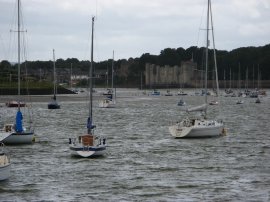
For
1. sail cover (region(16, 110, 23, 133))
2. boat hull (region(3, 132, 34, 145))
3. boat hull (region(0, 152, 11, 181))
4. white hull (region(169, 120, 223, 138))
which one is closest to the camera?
boat hull (region(0, 152, 11, 181))

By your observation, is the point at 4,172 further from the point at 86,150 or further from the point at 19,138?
the point at 19,138

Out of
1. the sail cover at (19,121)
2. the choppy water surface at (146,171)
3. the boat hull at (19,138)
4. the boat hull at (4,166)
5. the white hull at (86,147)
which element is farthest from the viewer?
the boat hull at (19,138)

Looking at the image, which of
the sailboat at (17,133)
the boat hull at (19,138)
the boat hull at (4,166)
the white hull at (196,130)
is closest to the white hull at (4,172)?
the boat hull at (4,166)

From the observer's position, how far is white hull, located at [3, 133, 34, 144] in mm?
52812

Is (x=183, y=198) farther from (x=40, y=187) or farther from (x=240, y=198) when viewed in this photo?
(x=40, y=187)

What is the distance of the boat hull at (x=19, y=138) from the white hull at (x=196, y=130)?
12791mm

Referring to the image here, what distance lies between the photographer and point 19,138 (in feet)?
175

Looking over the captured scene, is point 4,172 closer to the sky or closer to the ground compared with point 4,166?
closer to the ground

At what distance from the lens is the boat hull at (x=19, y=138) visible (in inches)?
2079

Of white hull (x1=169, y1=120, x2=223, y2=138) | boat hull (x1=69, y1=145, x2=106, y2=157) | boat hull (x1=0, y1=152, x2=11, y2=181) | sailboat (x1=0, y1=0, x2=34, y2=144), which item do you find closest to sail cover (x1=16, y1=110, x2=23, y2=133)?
sailboat (x1=0, y1=0, x2=34, y2=144)

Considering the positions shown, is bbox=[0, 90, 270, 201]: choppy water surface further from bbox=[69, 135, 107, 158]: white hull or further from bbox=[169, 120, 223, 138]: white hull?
bbox=[169, 120, 223, 138]: white hull

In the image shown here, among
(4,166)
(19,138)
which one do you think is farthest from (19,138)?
(4,166)

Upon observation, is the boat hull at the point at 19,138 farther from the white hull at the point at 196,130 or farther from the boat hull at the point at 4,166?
the boat hull at the point at 4,166

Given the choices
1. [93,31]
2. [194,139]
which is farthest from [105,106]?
[93,31]
